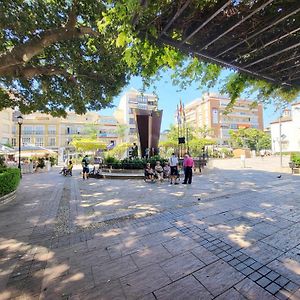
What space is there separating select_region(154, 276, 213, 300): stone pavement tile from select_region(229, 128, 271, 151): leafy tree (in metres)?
57.3

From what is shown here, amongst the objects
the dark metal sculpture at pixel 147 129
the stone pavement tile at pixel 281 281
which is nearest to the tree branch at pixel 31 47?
the stone pavement tile at pixel 281 281

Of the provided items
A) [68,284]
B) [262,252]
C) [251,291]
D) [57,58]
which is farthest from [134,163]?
[251,291]

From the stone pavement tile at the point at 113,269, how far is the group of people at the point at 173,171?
8.09 metres

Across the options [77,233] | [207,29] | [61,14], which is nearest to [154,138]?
[61,14]

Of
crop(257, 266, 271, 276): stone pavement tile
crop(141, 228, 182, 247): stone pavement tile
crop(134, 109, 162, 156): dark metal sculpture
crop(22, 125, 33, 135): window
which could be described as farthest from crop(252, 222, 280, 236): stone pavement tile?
crop(22, 125, 33, 135): window

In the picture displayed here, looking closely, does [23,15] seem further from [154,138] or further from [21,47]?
[154,138]

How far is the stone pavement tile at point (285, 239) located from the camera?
3.80m

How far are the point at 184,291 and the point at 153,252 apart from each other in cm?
107

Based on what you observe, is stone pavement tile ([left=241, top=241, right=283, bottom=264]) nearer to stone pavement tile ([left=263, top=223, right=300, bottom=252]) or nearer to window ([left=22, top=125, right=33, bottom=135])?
stone pavement tile ([left=263, top=223, right=300, bottom=252])

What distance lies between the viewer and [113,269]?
317cm

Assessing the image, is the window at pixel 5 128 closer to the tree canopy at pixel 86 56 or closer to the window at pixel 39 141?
the window at pixel 39 141

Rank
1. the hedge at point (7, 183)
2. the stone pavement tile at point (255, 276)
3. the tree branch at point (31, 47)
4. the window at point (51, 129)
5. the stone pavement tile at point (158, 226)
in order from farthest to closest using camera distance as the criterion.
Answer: the window at point (51, 129) → the hedge at point (7, 183) → the tree branch at point (31, 47) → the stone pavement tile at point (158, 226) → the stone pavement tile at point (255, 276)

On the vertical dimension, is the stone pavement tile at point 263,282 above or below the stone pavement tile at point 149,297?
above

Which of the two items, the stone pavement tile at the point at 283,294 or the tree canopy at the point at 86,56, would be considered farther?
the tree canopy at the point at 86,56
